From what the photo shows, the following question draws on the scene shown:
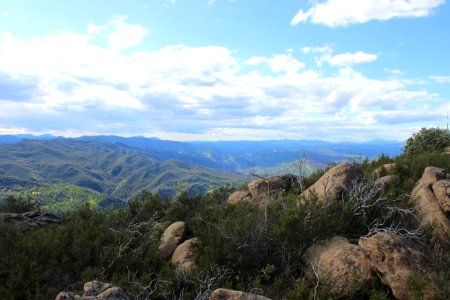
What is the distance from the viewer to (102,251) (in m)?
9.98

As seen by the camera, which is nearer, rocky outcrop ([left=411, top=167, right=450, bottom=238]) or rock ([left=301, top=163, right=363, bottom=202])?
rocky outcrop ([left=411, top=167, right=450, bottom=238])

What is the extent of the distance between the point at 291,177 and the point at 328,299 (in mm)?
11073

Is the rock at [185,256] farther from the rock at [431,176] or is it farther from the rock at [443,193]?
the rock at [431,176]

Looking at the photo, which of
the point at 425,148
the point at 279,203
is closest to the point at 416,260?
the point at 279,203

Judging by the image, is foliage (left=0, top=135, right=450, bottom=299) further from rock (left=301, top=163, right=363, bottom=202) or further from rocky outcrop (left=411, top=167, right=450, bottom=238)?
rock (left=301, top=163, right=363, bottom=202)

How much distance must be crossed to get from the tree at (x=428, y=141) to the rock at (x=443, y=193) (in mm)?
12911

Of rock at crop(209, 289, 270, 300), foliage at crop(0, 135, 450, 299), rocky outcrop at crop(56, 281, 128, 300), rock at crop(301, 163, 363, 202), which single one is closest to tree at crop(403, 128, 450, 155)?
rock at crop(301, 163, 363, 202)

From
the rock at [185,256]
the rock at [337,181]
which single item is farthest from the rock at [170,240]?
the rock at [337,181]

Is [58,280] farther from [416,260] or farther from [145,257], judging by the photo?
[416,260]

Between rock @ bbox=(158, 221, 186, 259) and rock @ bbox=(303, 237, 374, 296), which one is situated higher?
rock @ bbox=(303, 237, 374, 296)

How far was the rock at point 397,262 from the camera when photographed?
23.8 ft

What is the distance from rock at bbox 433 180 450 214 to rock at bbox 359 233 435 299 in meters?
3.17

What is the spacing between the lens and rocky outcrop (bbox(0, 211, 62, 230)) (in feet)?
41.4

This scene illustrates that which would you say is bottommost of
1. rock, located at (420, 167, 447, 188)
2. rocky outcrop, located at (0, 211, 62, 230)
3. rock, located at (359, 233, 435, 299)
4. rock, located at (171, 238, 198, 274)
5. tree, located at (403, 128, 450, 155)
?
rock, located at (171, 238, 198, 274)
